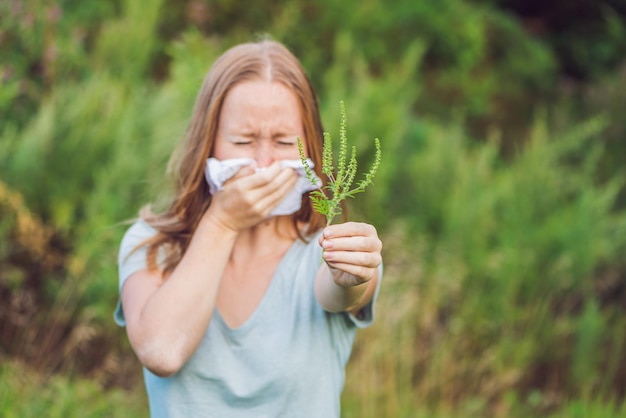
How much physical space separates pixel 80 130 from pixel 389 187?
207cm

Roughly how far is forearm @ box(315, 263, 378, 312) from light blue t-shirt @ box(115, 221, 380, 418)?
0.32ft

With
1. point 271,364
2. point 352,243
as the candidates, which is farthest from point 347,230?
point 271,364

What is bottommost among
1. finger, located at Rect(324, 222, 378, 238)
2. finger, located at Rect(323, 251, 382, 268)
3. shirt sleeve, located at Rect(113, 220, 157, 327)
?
shirt sleeve, located at Rect(113, 220, 157, 327)

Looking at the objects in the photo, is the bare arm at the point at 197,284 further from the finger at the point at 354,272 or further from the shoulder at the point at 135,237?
the finger at the point at 354,272

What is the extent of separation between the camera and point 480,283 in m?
4.83

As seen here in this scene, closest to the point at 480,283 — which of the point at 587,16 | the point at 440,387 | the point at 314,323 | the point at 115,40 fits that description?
the point at 440,387

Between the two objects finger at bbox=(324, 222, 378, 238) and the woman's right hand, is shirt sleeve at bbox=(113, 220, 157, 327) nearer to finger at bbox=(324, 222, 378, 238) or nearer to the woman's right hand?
the woman's right hand

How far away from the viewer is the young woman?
201 centimetres

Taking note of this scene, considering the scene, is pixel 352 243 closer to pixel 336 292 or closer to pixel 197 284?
pixel 336 292

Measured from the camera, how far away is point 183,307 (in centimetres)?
198

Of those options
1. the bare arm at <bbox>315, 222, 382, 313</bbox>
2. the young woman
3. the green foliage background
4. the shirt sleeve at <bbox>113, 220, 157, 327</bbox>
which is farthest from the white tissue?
the green foliage background

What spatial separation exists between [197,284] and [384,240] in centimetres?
306

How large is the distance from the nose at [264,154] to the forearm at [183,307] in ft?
0.62

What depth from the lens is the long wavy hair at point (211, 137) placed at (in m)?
2.17
